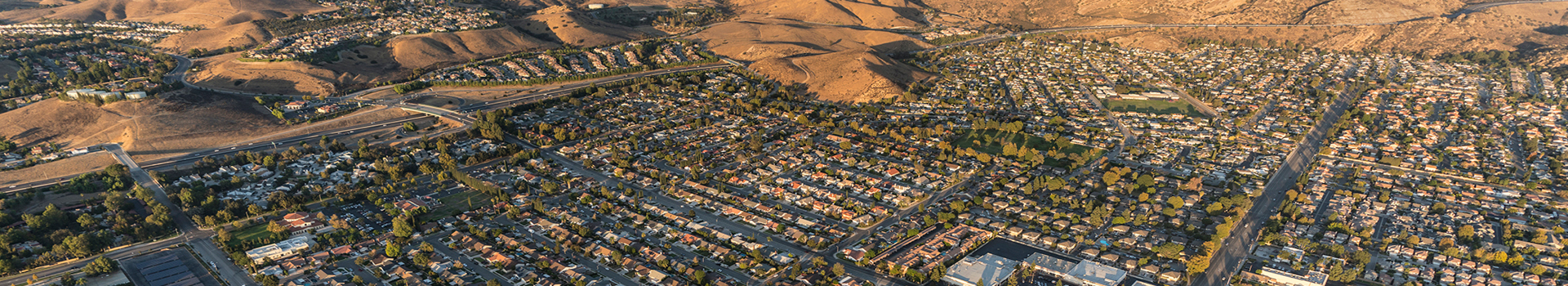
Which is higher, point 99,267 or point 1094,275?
point 1094,275

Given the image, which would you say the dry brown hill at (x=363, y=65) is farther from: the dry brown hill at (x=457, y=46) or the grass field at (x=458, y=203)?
the grass field at (x=458, y=203)

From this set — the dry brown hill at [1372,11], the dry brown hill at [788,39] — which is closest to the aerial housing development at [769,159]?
the dry brown hill at [788,39]

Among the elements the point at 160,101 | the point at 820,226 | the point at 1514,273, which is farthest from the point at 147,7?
the point at 1514,273

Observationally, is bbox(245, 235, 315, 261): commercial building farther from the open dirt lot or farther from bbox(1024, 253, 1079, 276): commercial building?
bbox(1024, 253, 1079, 276): commercial building

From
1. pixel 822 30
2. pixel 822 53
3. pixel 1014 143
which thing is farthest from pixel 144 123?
pixel 822 30

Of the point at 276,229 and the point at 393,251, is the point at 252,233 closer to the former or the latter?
the point at 276,229

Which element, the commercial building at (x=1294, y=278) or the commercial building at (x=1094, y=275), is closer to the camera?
the commercial building at (x=1294, y=278)

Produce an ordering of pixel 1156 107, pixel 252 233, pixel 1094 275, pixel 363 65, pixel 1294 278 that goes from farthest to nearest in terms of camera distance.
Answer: pixel 363 65
pixel 1156 107
pixel 252 233
pixel 1094 275
pixel 1294 278

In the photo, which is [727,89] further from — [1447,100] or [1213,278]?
[1447,100]
